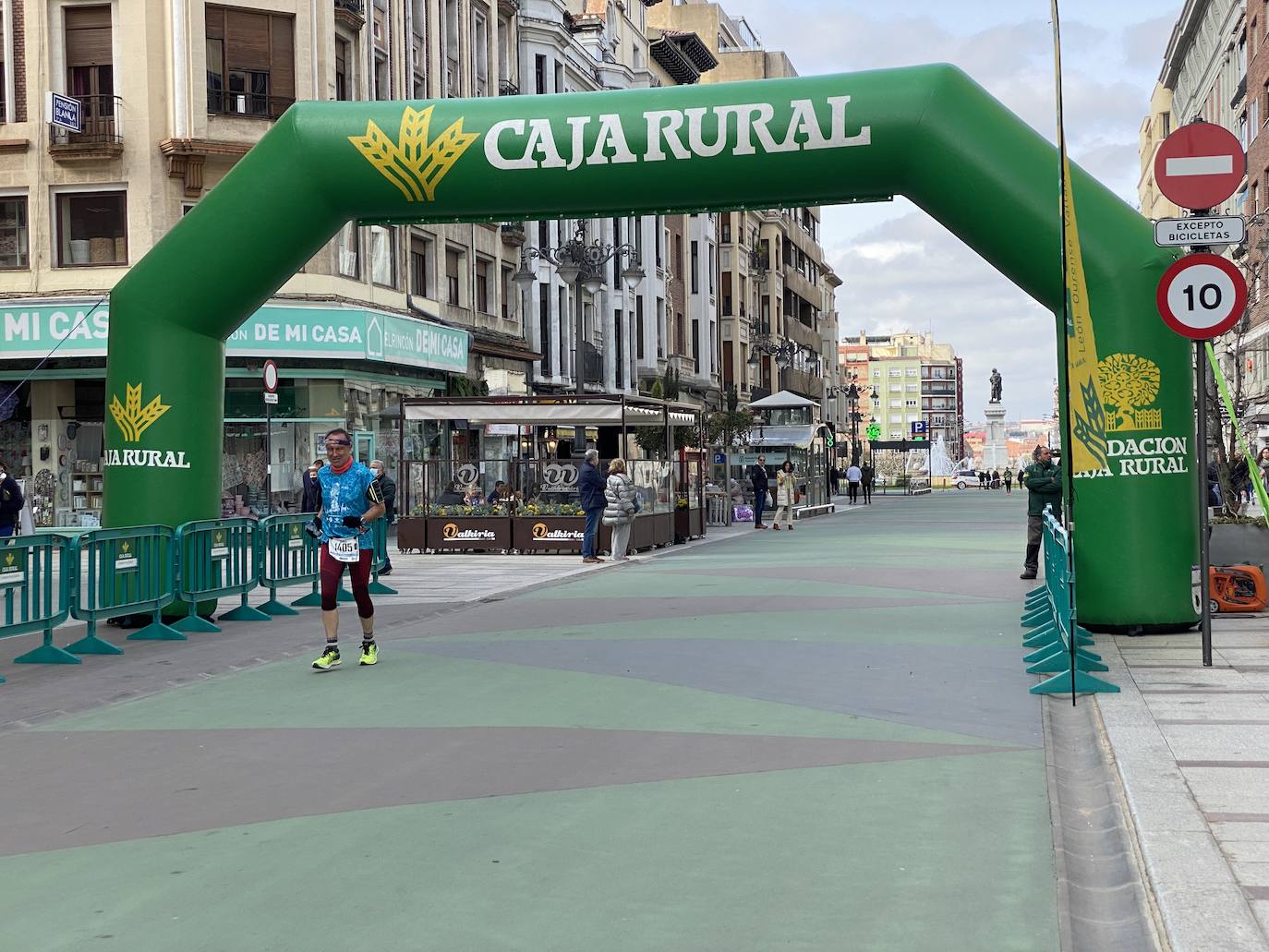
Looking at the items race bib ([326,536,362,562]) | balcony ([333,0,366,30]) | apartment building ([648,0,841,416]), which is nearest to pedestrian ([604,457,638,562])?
race bib ([326,536,362,562])

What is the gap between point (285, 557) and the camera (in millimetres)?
16578

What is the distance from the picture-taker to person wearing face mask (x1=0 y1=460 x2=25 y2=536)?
20.9 metres

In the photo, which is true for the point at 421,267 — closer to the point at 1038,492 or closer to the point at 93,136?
the point at 93,136

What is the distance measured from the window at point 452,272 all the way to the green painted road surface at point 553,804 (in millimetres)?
28529

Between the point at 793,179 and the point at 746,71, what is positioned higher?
the point at 746,71

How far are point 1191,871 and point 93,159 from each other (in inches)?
1197

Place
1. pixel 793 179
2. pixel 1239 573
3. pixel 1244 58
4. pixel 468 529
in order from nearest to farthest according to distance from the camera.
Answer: pixel 793 179 → pixel 1239 573 → pixel 468 529 → pixel 1244 58

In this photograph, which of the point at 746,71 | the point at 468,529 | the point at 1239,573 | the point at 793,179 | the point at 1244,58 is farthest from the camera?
the point at 746,71

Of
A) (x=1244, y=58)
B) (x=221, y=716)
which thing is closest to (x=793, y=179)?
(x=221, y=716)

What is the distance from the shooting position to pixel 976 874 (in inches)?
226

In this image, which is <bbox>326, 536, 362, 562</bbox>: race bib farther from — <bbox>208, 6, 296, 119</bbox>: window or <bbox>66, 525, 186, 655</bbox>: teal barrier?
<bbox>208, 6, 296, 119</bbox>: window

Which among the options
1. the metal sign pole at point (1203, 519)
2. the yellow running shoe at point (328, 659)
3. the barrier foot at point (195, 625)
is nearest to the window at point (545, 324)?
the barrier foot at point (195, 625)

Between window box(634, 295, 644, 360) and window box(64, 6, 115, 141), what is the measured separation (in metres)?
28.5

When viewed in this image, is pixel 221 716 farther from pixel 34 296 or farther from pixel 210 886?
pixel 34 296
